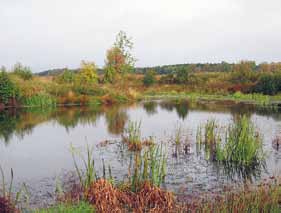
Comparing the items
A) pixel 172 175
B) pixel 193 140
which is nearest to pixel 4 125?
pixel 193 140

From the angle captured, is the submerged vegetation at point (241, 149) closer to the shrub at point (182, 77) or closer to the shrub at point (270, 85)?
the shrub at point (270, 85)

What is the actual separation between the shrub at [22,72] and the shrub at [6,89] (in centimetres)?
691

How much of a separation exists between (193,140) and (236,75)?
39.1 m

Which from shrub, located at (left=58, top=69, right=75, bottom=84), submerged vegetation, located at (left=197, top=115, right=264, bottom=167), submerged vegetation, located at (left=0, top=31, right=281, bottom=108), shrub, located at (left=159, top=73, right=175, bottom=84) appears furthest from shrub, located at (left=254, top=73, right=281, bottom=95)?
submerged vegetation, located at (left=197, top=115, right=264, bottom=167)

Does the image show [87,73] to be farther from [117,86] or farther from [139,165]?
[139,165]

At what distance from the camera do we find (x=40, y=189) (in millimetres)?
7898

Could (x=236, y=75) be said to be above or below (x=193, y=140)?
above

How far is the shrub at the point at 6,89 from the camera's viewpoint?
2847 cm

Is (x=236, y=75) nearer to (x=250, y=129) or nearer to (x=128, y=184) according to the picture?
Result: (x=250, y=129)

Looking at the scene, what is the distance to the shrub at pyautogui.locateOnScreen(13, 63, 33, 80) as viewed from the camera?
121ft

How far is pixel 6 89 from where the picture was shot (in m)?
28.6

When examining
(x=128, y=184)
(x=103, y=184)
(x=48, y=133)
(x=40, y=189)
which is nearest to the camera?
(x=103, y=184)

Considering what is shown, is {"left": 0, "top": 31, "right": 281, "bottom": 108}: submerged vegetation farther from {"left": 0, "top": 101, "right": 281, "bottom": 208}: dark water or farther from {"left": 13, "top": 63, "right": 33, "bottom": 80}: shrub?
{"left": 0, "top": 101, "right": 281, "bottom": 208}: dark water

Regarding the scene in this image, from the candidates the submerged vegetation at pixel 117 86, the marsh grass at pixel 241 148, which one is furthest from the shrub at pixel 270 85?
the marsh grass at pixel 241 148
